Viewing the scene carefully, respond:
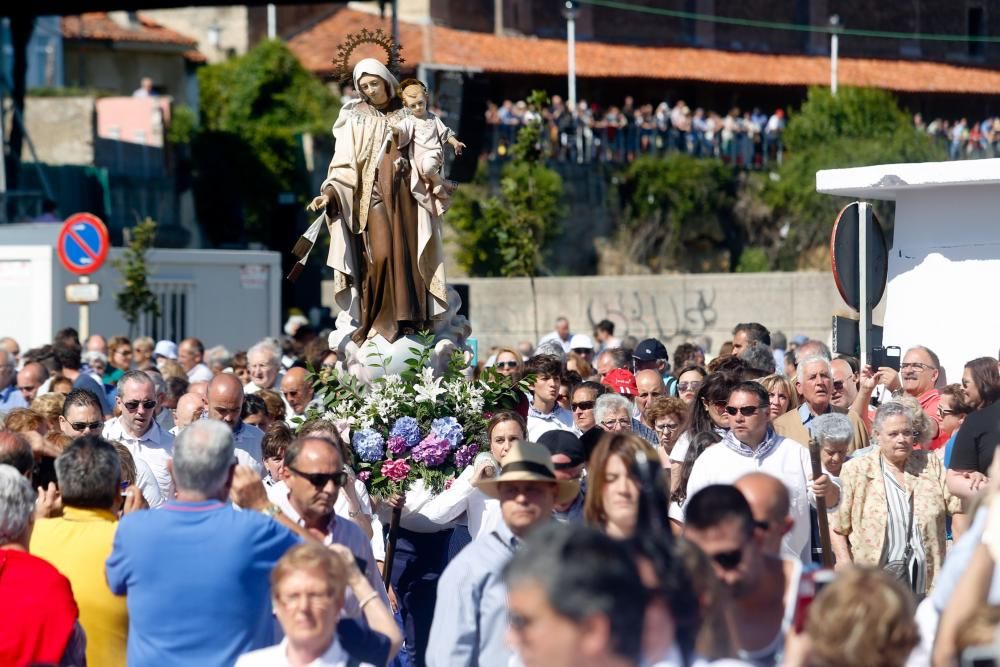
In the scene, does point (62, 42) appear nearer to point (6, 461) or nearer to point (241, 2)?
point (241, 2)

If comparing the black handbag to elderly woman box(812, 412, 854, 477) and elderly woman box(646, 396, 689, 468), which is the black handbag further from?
elderly woman box(646, 396, 689, 468)

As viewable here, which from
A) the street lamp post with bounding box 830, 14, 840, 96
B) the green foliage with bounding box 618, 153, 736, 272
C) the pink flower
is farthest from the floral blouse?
the street lamp post with bounding box 830, 14, 840, 96

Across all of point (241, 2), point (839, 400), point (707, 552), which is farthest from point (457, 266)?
point (707, 552)

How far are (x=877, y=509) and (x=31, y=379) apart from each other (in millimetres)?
7032

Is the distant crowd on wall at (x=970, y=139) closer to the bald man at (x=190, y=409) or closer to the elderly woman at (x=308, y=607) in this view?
the bald man at (x=190, y=409)

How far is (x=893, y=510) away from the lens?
894 centimetres

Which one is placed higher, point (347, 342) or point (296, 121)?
point (296, 121)

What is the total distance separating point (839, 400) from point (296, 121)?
37553 millimetres

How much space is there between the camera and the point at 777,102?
57562 millimetres

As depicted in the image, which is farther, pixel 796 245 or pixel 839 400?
pixel 796 245

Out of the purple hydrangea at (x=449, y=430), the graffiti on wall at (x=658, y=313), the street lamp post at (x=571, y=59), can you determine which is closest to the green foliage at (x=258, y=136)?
the street lamp post at (x=571, y=59)

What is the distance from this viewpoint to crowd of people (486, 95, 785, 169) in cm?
4803

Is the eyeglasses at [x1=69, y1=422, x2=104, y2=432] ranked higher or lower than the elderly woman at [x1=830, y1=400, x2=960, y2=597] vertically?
higher

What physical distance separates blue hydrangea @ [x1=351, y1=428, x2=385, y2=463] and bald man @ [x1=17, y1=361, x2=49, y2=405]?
16.4ft
